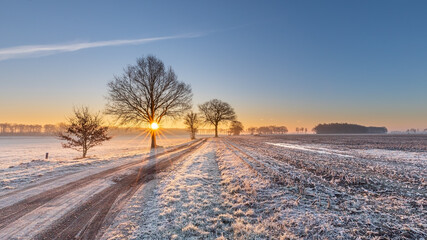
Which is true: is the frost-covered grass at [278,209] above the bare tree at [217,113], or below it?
below

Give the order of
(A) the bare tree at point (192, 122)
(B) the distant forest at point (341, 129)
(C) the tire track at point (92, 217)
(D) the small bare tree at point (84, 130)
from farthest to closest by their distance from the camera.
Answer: (B) the distant forest at point (341, 129), (A) the bare tree at point (192, 122), (D) the small bare tree at point (84, 130), (C) the tire track at point (92, 217)

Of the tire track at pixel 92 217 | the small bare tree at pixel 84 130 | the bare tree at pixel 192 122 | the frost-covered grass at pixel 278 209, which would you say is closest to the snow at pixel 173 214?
the frost-covered grass at pixel 278 209

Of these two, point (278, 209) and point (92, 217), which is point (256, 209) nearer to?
point (278, 209)

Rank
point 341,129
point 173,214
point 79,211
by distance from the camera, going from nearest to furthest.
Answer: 1. point 173,214
2. point 79,211
3. point 341,129

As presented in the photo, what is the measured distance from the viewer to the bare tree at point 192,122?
61100mm

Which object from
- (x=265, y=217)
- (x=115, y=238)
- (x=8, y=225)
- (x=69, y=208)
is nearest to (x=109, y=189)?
(x=69, y=208)

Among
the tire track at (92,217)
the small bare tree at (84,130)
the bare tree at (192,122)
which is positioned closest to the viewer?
the tire track at (92,217)

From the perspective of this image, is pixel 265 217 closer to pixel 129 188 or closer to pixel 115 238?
pixel 115 238

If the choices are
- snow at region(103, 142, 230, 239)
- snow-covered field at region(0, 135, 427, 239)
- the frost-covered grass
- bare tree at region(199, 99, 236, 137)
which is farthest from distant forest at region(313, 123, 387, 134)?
snow at region(103, 142, 230, 239)

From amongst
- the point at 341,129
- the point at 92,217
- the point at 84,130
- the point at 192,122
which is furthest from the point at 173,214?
the point at 341,129

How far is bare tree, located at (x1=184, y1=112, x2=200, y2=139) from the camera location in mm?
61100

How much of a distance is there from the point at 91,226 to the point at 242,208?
4.14 m

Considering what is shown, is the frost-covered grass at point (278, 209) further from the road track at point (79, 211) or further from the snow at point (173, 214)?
the road track at point (79, 211)

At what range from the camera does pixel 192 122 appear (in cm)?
6147
